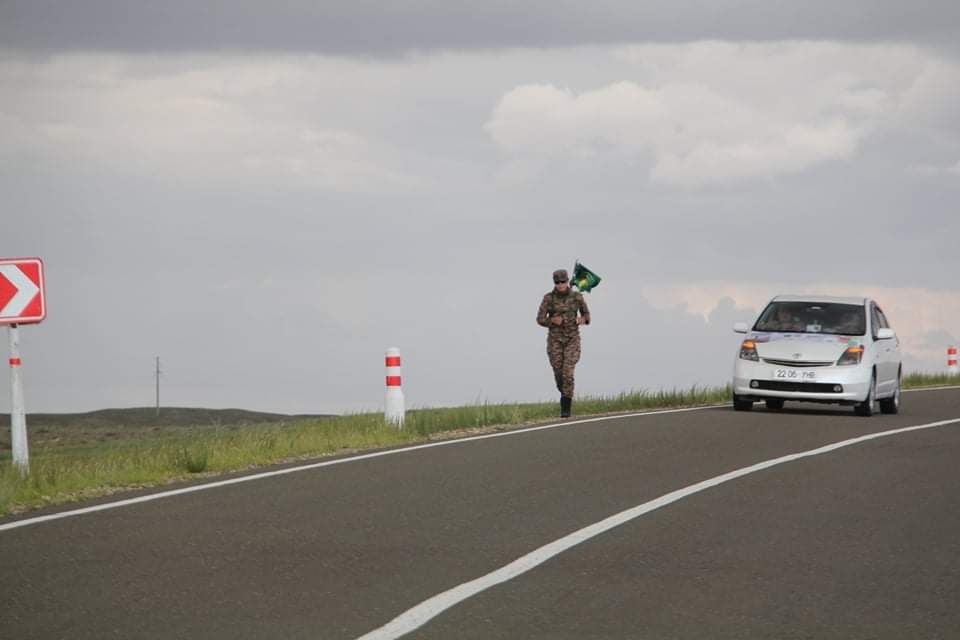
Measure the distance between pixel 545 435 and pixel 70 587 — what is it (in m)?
9.64

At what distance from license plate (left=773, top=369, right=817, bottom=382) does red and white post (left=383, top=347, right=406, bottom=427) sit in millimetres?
5739

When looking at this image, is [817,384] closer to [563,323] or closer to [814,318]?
[814,318]

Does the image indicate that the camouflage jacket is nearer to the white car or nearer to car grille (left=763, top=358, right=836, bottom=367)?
the white car

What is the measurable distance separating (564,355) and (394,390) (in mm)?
2694

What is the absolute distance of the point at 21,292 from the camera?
1507 cm

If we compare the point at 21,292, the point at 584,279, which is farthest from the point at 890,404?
the point at 21,292

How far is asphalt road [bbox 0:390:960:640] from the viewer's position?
7.18 metres

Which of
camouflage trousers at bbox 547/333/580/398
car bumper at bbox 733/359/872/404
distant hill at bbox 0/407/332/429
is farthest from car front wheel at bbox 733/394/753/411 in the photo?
distant hill at bbox 0/407/332/429

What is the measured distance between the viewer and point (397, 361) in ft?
63.5

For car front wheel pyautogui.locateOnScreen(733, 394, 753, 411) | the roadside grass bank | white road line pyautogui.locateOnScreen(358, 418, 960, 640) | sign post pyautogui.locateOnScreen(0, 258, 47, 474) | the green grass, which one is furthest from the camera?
the green grass

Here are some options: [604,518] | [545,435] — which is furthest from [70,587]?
[545,435]

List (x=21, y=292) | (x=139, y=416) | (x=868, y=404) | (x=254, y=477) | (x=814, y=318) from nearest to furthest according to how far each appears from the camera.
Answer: (x=254, y=477), (x=21, y=292), (x=868, y=404), (x=814, y=318), (x=139, y=416)

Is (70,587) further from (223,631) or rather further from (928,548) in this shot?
(928,548)

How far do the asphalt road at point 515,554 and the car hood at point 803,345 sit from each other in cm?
729
